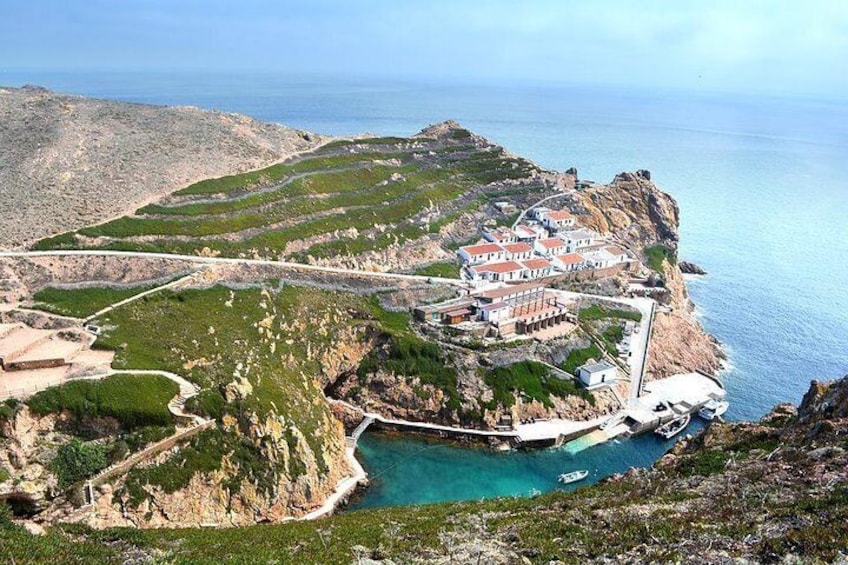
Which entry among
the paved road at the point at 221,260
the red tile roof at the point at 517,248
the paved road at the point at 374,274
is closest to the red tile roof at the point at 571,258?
the red tile roof at the point at 517,248

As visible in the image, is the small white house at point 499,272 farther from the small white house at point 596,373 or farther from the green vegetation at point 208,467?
the green vegetation at point 208,467

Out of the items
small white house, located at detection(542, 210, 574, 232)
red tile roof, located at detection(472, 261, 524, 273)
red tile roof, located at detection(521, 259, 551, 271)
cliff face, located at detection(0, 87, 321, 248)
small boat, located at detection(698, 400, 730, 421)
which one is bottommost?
small boat, located at detection(698, 400, 730, 421)

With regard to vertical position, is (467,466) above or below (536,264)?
below

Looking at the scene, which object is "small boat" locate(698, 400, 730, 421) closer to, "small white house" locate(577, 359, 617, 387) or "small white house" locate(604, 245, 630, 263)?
Result: "small white house" locate(577, 359, 617, 387)

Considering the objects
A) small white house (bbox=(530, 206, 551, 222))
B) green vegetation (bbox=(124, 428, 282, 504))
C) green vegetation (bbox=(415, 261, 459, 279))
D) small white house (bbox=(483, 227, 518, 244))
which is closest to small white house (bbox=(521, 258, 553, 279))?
small white house (bbox=(483, 227, 518, 244))

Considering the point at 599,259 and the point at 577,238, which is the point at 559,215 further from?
the point at 599,259

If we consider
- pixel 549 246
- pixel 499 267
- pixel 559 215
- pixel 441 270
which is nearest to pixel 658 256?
pixel 559 215
